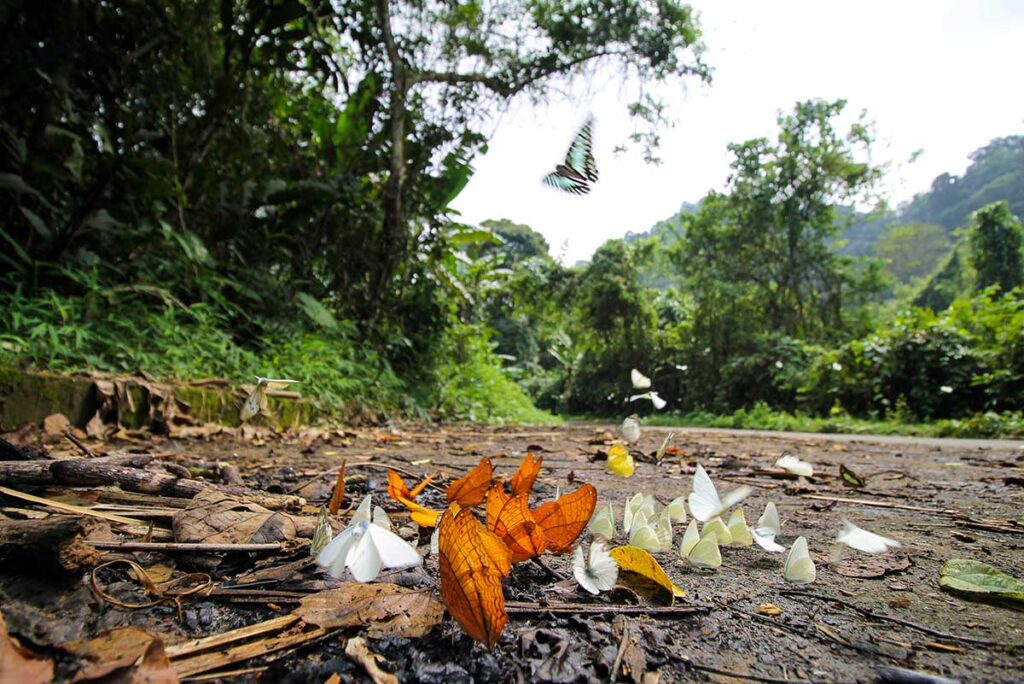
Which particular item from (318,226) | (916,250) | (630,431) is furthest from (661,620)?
(916,250)

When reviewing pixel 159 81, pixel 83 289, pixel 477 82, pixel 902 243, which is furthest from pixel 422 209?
pixel 902 243

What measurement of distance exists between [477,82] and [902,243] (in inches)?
2072

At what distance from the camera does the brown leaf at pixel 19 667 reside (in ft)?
1.39

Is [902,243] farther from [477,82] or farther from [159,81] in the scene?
[159,81]

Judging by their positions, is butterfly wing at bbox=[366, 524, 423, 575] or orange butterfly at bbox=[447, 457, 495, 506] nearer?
butterfly wing at bbox=[366, 524, 423, 575]

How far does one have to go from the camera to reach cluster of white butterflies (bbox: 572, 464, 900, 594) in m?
0.72

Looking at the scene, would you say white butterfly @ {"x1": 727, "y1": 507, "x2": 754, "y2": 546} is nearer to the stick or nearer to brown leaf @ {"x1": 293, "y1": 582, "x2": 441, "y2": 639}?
brown leaf @ {"x1": 293, "y1": 582, "x2": 441, "y2": 639}

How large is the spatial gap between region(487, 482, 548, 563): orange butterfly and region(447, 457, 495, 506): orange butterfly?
82mm

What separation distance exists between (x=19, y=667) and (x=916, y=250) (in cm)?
5862

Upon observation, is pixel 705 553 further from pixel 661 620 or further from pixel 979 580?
pixel 979 580

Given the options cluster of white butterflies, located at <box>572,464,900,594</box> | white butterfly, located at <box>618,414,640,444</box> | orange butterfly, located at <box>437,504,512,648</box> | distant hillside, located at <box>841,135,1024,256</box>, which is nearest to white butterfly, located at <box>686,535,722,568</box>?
cluster of white butterflies, located at <box>572,464,900,594</box>

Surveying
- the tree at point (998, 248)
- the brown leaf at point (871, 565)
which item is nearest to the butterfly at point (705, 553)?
the brown leaf at point (871, 565)

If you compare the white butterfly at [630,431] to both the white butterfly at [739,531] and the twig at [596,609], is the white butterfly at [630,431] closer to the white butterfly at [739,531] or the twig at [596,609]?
the white butterfly at [739,531]

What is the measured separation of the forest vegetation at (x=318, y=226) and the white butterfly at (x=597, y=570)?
2.56 metres
